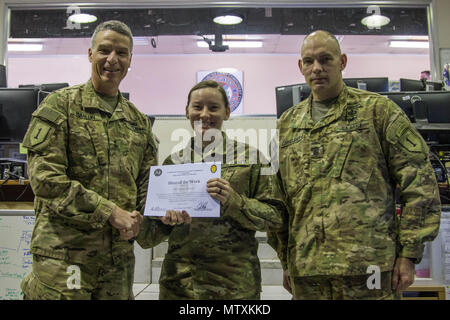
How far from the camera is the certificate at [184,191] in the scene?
→ 129 centimetres

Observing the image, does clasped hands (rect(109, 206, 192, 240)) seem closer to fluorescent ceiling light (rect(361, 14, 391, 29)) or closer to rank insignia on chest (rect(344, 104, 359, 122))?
rank insignia on chest (rect(344, 104, 359, 122))

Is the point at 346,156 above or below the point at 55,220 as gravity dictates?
above

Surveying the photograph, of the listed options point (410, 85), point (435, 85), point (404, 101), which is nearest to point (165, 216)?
point (404, 101)

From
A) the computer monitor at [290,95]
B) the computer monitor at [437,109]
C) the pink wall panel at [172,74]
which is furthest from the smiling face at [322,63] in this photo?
the pink wall panel at [172,74]

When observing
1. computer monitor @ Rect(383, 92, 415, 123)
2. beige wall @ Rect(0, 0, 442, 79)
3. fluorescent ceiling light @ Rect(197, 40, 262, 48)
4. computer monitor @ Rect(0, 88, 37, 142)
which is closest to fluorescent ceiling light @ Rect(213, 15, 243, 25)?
beige wall @ Rect(0, 0, 442, 79)

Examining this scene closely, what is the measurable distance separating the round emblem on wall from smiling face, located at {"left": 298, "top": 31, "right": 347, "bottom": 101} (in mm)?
4892

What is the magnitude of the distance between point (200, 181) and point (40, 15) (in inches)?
207

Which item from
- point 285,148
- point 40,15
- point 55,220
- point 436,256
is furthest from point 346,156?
point 40,15

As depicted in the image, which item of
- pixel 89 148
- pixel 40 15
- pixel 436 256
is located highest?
pixel 40 15

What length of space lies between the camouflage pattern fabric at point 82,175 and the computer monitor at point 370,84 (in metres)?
2.31

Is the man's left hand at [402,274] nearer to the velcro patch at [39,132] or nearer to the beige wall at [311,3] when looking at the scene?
the velcro patch at [39,132]

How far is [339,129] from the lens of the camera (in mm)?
1391
